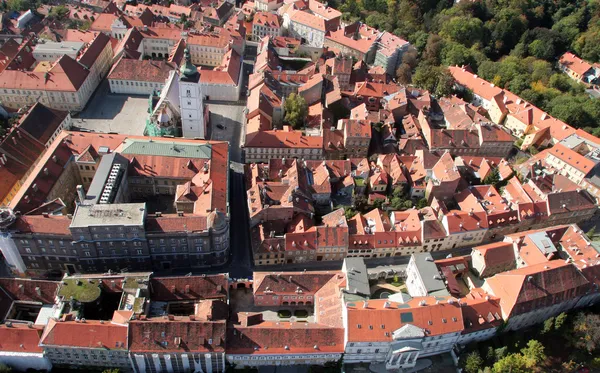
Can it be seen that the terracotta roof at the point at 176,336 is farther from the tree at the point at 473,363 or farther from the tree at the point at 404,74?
the tree at the point at 404,74

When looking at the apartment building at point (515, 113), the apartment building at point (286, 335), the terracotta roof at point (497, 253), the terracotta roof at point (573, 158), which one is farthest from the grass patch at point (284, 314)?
the apartment building at point (515, 113)

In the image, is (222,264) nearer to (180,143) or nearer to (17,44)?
(180,143)

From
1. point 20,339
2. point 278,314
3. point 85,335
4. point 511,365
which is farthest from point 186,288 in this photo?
point 511,365

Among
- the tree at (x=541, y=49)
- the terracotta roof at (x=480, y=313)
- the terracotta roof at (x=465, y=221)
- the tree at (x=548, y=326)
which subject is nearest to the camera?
the terracotta roof at (x=480, y=313)

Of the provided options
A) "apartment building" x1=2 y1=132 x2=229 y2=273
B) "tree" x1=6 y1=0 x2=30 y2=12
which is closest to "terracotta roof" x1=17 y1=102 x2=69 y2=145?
"apartment building" x1=2 y1=132 x2=229 y2=273

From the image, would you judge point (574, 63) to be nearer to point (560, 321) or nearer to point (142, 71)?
point (560, 321)

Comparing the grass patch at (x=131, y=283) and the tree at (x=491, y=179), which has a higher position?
the tree at (x=491, y=179)
